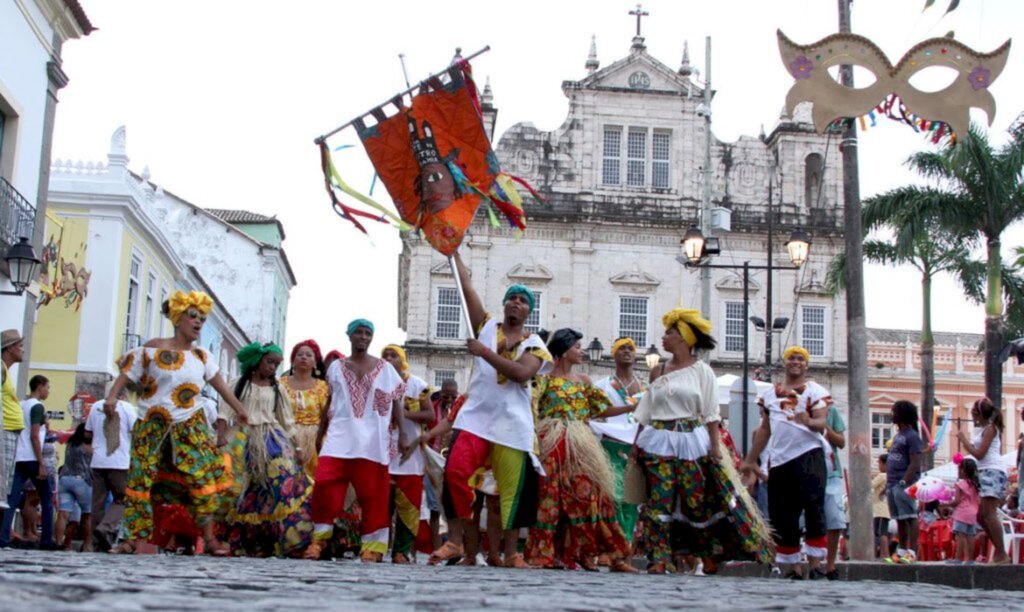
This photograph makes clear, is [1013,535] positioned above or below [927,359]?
below

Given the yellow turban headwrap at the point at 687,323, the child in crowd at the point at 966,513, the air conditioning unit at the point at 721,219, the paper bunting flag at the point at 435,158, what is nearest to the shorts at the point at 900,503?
the child in crowd at the point at 966,513

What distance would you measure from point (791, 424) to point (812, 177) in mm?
40047

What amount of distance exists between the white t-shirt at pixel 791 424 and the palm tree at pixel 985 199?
19.2 metres

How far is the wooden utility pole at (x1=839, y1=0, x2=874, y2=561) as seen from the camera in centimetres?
1277

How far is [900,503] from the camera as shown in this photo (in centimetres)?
1234

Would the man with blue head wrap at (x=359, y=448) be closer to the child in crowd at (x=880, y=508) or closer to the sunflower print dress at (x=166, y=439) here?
the sunflower print dress at (x=166, y=439)

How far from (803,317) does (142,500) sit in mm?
38804

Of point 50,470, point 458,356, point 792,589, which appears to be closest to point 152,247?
point 458,356

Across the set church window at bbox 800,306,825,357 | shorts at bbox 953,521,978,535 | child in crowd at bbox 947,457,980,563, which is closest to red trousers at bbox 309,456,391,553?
child in crowd at bbox 947,457,980,563

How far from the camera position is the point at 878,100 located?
12367 millimetres

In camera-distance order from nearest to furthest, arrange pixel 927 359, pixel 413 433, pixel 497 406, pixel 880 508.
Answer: pixel 497 406 → pixel 413 433 → pixel 880 508 → pixel 927 359

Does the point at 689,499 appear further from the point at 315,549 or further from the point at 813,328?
the point at 813,328

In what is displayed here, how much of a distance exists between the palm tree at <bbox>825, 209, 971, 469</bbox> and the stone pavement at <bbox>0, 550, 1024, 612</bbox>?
2277cm

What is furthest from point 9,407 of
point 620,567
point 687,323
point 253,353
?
→ point 687,323
